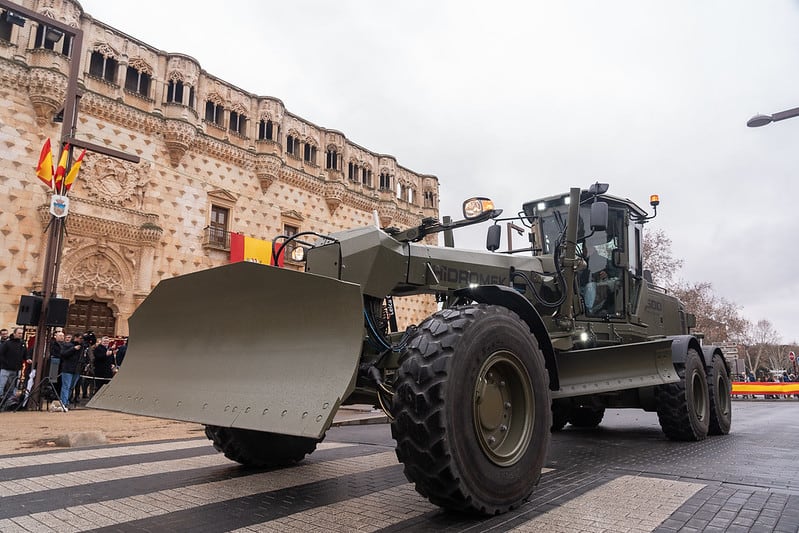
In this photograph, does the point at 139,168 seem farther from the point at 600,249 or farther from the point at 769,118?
the point at 769,118

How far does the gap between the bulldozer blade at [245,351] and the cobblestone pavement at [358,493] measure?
2.05 feet

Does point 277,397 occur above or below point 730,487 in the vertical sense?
above

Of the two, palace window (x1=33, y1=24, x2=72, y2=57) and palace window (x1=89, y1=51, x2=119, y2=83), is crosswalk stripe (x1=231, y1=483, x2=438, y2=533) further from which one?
palace window (x1=89, y1=51, x2=119, y2=83)

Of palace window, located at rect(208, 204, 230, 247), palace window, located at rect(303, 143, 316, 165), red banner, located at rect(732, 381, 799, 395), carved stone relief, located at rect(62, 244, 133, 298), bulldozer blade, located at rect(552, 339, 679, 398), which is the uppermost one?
palace window, located at rect(303, 143, 316, 165)

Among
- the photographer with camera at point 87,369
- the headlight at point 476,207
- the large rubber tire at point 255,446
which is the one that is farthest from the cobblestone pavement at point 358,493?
the photographer with camera at point 87,369

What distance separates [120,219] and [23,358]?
1026 centimetres

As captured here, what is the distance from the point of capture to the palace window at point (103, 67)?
2177cm

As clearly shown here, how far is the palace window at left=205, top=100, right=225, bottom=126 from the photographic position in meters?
25.8

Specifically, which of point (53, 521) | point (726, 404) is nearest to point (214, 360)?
point (53, 521)

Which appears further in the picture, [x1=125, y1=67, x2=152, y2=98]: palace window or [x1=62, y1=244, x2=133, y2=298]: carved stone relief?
[x1=125, y1=67, x2=152, y2=98]: palace window

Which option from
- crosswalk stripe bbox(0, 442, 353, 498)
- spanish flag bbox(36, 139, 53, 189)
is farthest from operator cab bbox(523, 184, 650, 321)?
spanish flag bbox(36, 139, 53, 189)

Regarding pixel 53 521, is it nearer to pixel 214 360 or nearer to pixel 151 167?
pixel 214 360

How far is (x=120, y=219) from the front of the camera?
821 inches

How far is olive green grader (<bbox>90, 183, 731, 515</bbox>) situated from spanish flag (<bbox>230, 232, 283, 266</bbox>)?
19.7 meters
